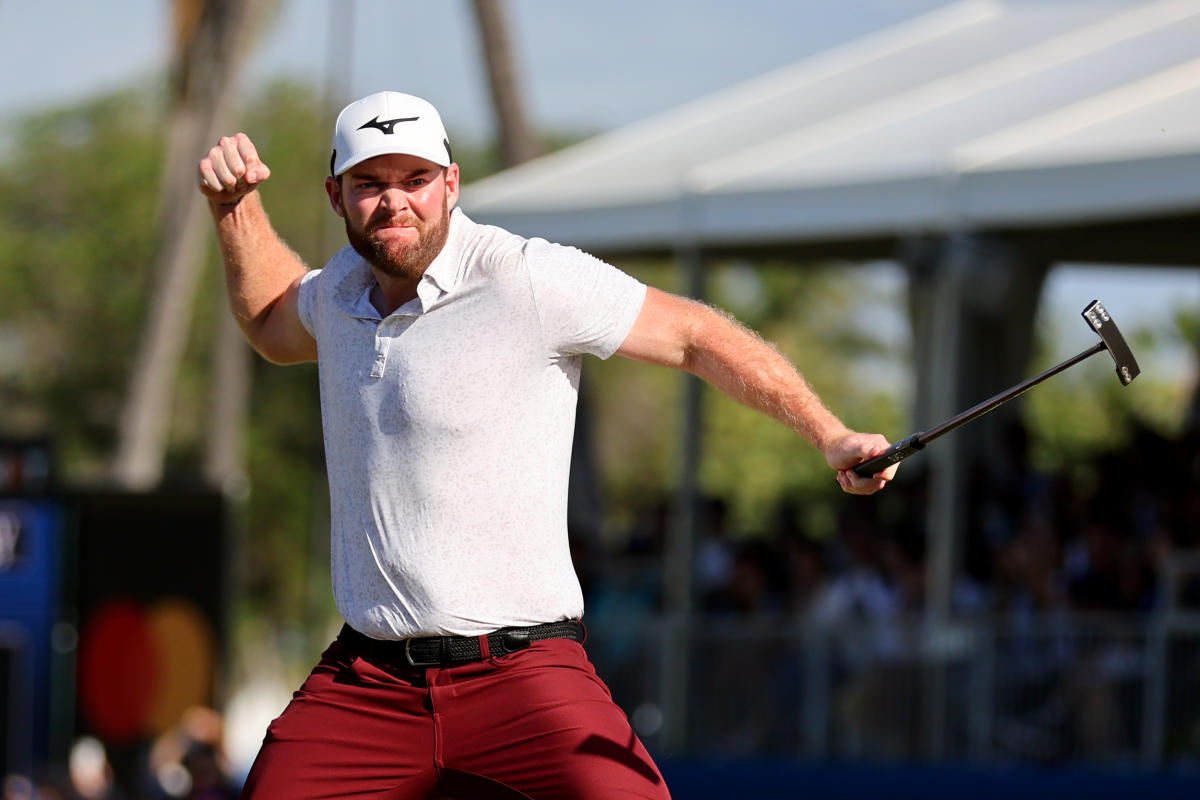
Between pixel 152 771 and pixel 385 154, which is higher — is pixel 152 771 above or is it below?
below

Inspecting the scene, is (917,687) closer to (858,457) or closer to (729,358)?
(729,358)

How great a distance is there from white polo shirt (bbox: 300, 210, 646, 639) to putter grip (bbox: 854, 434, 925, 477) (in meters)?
Result: 0.65

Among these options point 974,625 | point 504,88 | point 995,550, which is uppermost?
point 504,88

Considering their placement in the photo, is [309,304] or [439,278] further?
[309,304]

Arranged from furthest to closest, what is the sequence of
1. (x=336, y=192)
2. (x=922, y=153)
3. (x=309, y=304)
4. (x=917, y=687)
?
(x=922, y=153) < (x=917, y=687) < (x=309, y=304) < (x=336, y=192)

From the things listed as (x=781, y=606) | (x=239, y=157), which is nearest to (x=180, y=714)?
(x=781, y=606)

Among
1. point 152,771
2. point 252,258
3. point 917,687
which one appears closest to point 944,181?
point 917,687

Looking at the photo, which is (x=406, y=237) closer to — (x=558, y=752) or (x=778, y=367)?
(x=778, y=367)

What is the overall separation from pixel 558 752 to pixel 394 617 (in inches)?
18.0

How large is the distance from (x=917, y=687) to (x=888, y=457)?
6.92m

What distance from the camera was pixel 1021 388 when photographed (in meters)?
4.09

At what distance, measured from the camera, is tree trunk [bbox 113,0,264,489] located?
78.1ft

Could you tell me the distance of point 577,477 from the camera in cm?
1823

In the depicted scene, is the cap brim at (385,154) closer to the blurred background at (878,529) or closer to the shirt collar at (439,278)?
the shirt collar at (439,278)
